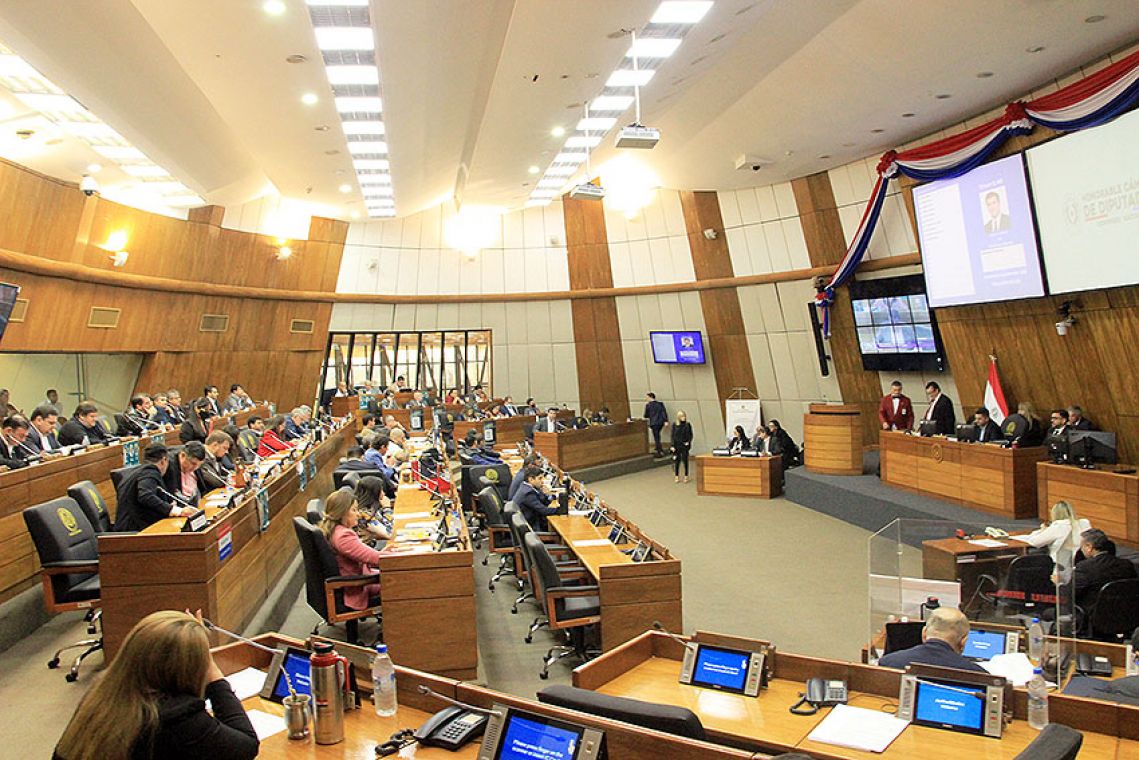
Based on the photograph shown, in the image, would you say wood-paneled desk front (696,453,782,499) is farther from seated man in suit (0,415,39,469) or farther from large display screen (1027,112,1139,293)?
seated man in suit (0,415,39,469)

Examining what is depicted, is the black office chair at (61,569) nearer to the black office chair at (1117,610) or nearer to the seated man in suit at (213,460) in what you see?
the seated man in suit at (213,460)

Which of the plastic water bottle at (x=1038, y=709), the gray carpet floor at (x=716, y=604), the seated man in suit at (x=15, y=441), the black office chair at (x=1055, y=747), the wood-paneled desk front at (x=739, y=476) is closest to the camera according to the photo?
the black office chair at (x=1055, y=747)

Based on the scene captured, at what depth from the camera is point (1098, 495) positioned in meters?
7.55

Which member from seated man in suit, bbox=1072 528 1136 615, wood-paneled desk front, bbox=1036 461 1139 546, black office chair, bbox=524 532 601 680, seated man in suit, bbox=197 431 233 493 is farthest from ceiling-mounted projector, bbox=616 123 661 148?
wood-paneled desk front, bbox=1036 461 1139 546

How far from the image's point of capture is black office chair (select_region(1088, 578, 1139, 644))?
488 centimetres

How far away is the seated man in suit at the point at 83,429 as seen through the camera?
8047mm

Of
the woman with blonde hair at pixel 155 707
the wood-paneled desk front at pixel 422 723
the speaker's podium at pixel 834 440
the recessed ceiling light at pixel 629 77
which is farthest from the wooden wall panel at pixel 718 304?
the woman with blonde hair at pixel 155 707

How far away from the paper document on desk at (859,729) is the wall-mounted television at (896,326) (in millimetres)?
9420

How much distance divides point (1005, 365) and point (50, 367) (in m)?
14.3

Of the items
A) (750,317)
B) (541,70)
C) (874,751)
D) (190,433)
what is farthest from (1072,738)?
(750,317)

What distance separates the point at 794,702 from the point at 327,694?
1.70 m

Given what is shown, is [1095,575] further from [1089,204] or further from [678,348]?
[678,348]

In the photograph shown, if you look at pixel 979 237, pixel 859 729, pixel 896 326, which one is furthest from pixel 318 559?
pixel 896 326

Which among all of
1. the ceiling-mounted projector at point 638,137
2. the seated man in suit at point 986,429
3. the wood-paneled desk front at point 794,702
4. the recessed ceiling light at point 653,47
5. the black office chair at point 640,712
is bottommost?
the wood-paneled desk front at point 794,702
